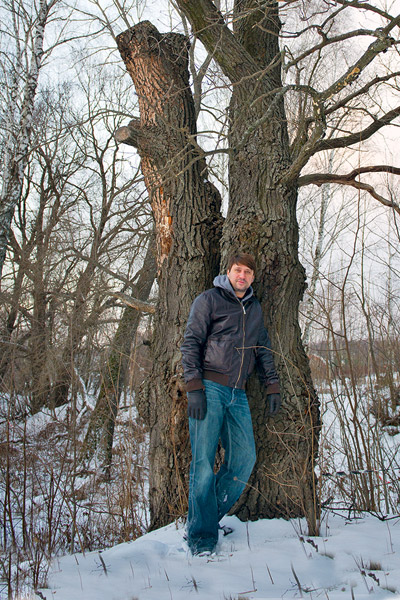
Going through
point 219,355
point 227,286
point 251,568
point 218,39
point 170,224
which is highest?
point 218,39

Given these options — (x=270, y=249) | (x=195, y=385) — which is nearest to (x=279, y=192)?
(x=270, y=249)

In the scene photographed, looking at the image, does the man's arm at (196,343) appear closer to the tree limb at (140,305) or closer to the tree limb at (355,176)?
the tree limb at (140,305)

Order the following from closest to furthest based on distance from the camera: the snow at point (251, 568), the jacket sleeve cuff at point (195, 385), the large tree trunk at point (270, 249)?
the snow at point (251, 568)
the jacket sleeve cuff at point (195, 385)
the large tree trunk at point (270, 249)

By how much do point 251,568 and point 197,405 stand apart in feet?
3.15

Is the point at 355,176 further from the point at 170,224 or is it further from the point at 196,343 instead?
the point at 196,343

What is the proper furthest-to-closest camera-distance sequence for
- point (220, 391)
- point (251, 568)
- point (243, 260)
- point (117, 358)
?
1. point (117, 358)
2. point (243, 260)
3. point (220, 391)
4. point (251, 568)

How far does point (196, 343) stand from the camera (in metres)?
3.18

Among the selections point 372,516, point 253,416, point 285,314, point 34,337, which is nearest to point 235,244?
point 285,314

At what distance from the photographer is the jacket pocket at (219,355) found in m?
3.17

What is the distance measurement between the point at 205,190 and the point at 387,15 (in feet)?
6.61

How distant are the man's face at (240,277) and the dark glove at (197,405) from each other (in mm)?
754

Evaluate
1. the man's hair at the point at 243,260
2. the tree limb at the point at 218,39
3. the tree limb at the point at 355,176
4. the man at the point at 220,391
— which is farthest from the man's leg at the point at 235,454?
the tree limb at the point at 218,39

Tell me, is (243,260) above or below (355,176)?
below

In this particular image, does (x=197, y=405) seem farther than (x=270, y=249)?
No
